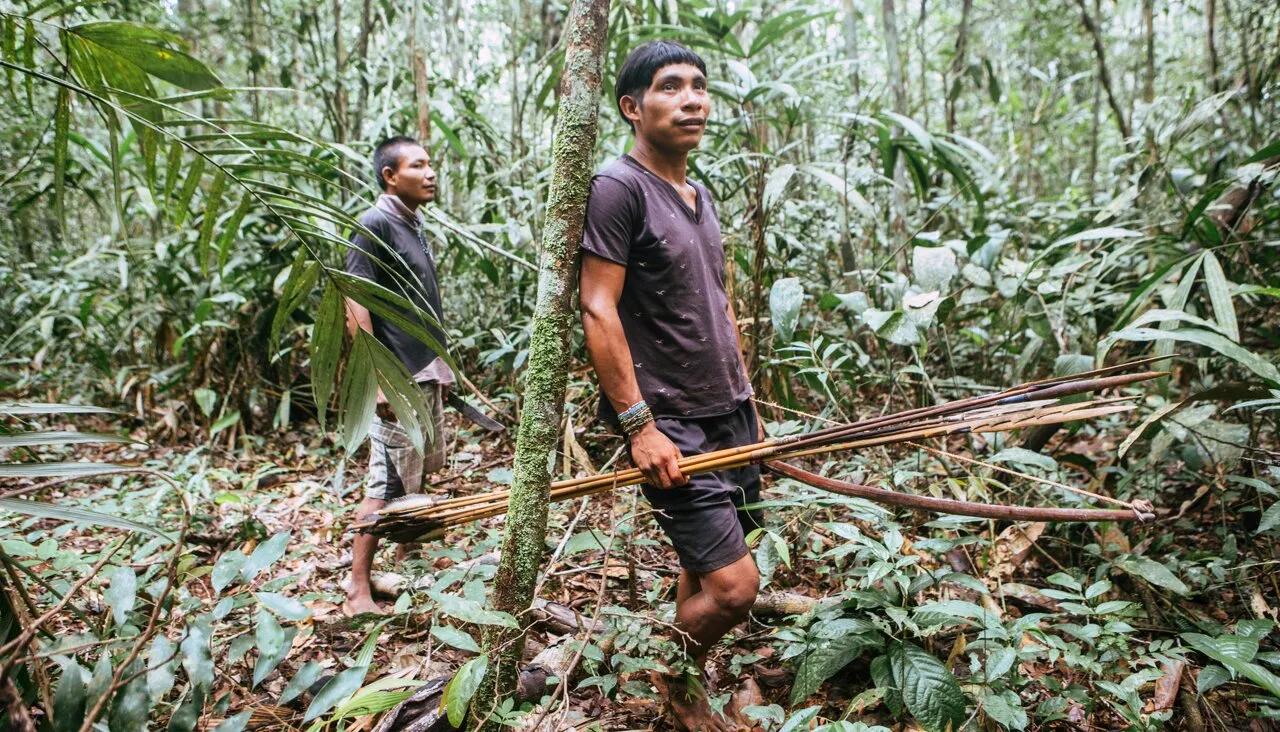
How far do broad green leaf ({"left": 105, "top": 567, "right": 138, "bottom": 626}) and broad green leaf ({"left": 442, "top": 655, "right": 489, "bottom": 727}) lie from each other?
60 centimetres

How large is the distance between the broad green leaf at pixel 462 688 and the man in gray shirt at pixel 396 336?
113 centimetres

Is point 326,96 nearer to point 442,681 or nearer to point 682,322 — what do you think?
point 682,322

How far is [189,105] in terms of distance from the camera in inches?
233

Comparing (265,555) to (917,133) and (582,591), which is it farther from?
(917,133)

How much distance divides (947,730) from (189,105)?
22.6 feet

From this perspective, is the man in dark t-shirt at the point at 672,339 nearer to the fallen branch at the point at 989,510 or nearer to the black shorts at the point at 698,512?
the black shorts at the point at 698,512

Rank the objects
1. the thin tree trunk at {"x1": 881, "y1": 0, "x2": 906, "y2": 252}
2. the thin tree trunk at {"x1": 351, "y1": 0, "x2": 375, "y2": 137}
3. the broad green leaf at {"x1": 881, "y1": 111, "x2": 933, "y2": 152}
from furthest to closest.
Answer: the thin tree trunk at {"x1": 351, "y1": 0, "x2": 375, "y2": 137}
the thin tree trunk at {"x1": 881, "y1": 0, "x2": 906, "y2": 252}
the broad green leaf at {"x1": 881, "y1": 111, "x2": 933, "y2": 152}

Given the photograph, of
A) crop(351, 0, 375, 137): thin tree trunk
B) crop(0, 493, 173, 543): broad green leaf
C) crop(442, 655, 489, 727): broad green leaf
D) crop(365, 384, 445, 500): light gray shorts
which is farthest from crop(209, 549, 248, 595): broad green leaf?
crop(351, 0, 375, 137): thin tree trunk

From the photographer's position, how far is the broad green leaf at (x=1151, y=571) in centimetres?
183

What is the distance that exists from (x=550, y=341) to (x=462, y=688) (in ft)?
2.27

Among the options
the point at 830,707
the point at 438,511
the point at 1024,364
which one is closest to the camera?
the point at 438,511

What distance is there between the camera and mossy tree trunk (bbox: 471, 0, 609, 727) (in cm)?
150

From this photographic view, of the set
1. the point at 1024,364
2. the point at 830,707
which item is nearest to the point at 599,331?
the point at 830,707

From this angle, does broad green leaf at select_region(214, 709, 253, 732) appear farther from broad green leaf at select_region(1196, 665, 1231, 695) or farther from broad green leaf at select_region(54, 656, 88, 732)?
broad green leaf at select_region(1196, 665, 1231, 695)
